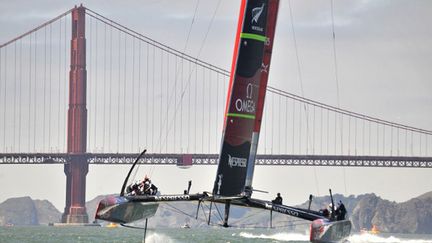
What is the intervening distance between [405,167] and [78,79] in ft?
62.1

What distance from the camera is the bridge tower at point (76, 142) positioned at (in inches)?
2950

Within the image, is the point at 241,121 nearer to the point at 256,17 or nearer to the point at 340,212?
the point at 256,17

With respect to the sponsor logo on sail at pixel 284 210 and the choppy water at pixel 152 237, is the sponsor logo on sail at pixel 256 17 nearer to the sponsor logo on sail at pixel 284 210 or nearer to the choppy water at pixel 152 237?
the sponsor logo on sail at pixel 284 210

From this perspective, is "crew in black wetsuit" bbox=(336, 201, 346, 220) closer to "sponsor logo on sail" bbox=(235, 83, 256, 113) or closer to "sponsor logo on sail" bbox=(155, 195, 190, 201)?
"sponsor logo on sail" bbox=(235, 83, 256, 113)

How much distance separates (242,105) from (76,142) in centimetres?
5614

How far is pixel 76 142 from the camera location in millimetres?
75438

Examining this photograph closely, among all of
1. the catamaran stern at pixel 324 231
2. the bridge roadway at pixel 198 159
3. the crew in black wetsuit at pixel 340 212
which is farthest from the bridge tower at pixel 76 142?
the catamaran stern at pixel 324 231

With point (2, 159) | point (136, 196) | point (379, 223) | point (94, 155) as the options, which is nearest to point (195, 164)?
point (94, 155)

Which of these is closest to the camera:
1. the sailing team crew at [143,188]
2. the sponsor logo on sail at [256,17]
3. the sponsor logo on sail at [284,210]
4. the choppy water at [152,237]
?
the sponsor logo on sail at [256,17]

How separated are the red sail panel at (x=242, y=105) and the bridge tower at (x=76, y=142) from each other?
5518 centimetres

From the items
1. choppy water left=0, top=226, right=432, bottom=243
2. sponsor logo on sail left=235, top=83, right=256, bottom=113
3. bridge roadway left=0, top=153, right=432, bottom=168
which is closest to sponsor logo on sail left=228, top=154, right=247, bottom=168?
sponsor logo on sail left=235, top=83, right=256, bottom=113

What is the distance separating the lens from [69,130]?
75562 millimetres

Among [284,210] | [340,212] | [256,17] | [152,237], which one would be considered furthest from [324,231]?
[152,237]

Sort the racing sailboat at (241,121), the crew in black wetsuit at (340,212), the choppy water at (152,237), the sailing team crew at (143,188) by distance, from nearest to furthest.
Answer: the racing sailboat at (241,121), the sailing team crew at (143,188), the crew in black wetsuit at (340,212), the choppy water at (152,237)
